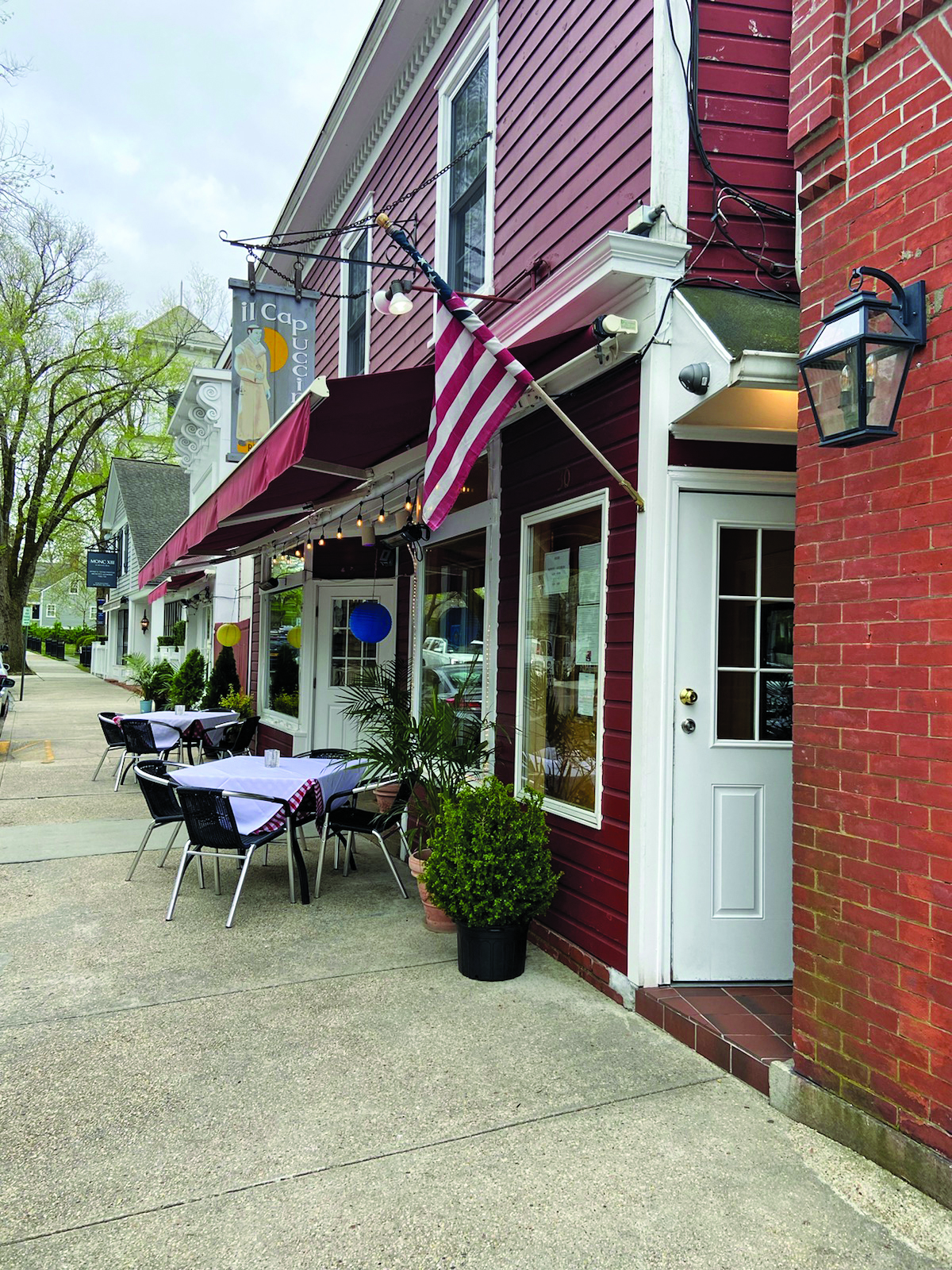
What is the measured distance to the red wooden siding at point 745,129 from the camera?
407 cm

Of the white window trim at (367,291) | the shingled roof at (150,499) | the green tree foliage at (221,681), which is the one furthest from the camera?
the shingled roof at (150,499)

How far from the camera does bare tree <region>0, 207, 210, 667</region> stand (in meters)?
25.1

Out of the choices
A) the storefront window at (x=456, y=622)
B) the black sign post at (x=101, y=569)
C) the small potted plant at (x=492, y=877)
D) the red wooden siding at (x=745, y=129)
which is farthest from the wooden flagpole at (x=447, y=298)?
the black sign post at (x=101, y=569)

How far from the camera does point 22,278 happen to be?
24.8 m

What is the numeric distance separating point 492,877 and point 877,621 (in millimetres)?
2102

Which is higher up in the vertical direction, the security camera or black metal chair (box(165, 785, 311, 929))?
the security camera

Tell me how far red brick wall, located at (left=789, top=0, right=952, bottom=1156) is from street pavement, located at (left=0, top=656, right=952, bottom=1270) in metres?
0.44

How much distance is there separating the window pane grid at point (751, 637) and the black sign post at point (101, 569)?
27858mm

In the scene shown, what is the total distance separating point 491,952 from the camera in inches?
162

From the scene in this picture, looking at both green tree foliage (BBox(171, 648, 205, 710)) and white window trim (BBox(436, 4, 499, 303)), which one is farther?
green tree foliage (BBox(171, 648, 205, 710))

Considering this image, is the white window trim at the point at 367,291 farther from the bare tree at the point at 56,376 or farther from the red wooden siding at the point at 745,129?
the bare tree at the point at 56,376

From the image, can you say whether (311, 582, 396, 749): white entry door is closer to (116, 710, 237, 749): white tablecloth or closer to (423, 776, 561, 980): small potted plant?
(116, 710, 237, 749): white tablecloth

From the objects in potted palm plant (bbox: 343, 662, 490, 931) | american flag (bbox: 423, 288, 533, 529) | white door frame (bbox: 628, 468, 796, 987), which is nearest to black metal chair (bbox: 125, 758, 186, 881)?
potted palm plant (bbox: 343, 662, 490, 931)

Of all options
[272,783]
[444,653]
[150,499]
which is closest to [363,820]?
[272,783]
